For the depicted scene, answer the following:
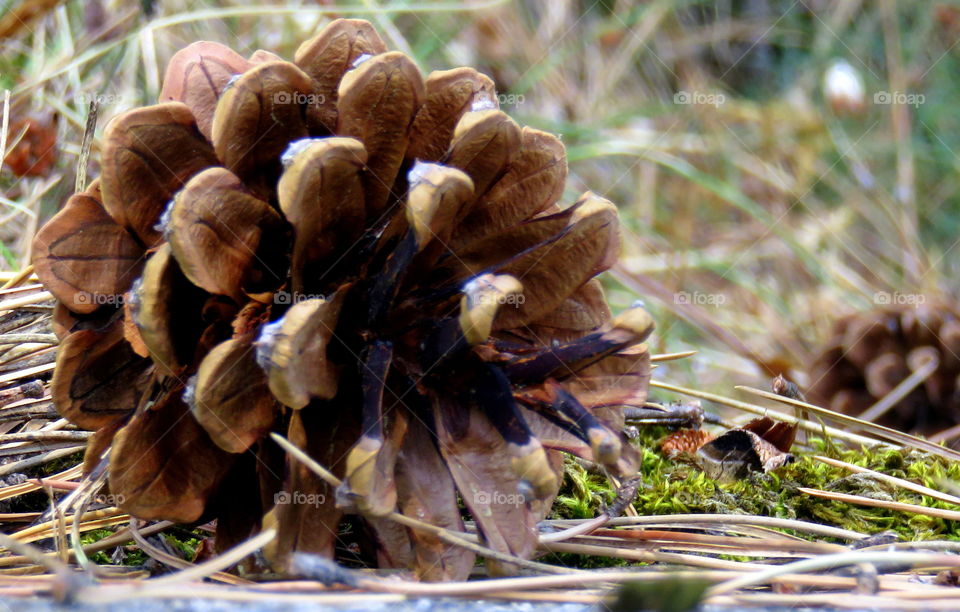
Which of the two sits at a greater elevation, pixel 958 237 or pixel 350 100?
pixel 350 100

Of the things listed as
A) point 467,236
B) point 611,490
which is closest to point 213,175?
point 467,236

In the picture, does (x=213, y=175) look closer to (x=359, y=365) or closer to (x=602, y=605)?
(x=359, y=365)

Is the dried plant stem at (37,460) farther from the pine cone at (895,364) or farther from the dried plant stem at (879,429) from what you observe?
the pine cone at (895,364)

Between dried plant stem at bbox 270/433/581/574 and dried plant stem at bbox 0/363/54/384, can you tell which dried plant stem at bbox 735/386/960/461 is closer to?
dried plant stem at bbox 270/433/581/574

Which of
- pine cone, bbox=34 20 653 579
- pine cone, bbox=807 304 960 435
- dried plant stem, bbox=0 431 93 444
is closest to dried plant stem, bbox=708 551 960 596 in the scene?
pine cone, bbox=34 20 653 579

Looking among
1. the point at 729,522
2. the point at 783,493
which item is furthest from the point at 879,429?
the point at 729,522

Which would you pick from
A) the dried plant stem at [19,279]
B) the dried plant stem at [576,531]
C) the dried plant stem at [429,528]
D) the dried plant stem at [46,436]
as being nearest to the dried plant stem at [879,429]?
the dried plant stem at [576,531]

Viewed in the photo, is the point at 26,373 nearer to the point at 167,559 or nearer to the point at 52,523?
the point at 52,523
